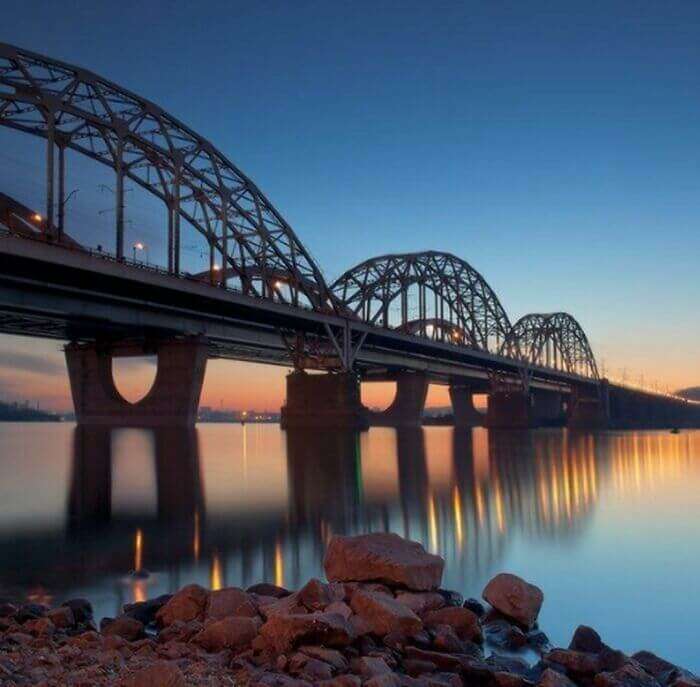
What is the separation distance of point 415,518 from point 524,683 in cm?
814

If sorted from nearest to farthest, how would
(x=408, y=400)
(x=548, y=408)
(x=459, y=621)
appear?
(x=459, y=621) → (x=408, y=400) → (x=548, y=408)

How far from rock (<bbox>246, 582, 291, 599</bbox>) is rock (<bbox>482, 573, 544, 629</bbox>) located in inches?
84.7

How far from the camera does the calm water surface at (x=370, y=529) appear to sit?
7.77 metres

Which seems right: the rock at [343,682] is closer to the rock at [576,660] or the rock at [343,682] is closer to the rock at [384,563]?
the rock at [576,660]

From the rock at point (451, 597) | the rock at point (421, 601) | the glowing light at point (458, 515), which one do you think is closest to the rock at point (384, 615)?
the rock at point (421, 601)

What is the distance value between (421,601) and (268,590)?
5.56ft

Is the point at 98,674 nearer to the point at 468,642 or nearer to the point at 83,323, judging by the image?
the point at 468,642

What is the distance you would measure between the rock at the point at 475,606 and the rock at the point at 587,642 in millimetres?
1041

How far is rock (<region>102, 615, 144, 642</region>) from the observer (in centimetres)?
574

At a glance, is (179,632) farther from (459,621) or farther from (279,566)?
(279,566)

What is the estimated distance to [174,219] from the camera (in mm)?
44281

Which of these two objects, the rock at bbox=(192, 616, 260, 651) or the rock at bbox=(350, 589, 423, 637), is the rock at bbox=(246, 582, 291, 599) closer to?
the rock at bbox=(350, 589, 423, 637)

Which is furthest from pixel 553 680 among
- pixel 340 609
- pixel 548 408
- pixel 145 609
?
pixel 548 408

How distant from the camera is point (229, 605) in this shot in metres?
6.16
